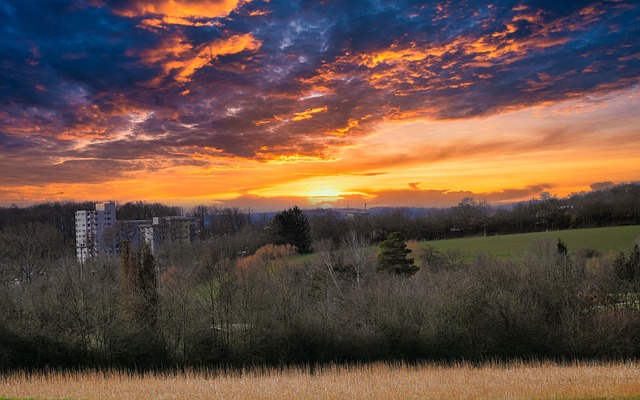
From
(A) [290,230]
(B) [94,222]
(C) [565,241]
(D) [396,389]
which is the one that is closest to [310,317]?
(D) [396,389]

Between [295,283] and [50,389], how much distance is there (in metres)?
19.7

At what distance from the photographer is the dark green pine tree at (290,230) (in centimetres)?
7738

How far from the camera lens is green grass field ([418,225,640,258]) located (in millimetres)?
61156

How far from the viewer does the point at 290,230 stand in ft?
256

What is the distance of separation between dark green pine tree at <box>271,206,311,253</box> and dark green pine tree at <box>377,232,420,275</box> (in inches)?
1039

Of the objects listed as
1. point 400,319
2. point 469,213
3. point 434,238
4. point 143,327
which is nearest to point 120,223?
point 434,238

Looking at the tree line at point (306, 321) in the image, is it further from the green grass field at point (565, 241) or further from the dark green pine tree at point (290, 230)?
the dark green pine tree at point (290, 230)

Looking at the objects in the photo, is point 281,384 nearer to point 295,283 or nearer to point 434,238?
point 295,283

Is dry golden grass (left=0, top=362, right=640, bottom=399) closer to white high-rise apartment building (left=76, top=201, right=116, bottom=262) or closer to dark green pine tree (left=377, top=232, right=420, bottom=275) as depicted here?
dark green pine tree (left=377, top=232, right=420, bottom=275)

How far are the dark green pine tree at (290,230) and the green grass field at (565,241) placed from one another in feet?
63.3

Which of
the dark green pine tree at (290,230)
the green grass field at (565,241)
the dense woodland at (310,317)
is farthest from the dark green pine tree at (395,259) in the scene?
the dark green pine tree at (290,230)

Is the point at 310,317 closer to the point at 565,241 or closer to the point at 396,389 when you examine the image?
the point at 396,389

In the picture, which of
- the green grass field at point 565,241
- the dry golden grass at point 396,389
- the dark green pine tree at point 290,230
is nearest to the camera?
the dry golden grass at point 396,389

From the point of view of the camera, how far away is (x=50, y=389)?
758 inches
